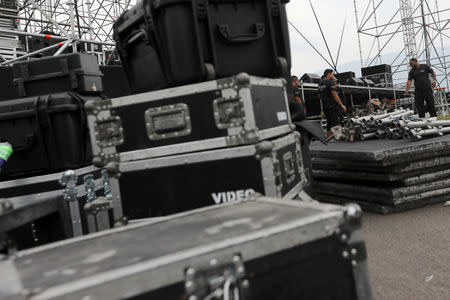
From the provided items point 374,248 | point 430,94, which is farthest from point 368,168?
point 430,94

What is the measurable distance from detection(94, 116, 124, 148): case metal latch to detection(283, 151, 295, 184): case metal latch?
0.96 meters

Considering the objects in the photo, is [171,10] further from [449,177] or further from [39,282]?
[449,177]

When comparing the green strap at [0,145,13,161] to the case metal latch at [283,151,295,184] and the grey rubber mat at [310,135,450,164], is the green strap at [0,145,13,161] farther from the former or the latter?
the grey rubber mat at [310,135,450,164]

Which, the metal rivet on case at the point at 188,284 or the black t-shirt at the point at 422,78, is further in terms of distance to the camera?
the black t-shirt at the point at 422,78

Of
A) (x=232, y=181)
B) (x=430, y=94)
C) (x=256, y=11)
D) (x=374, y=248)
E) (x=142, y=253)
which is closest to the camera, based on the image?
(x=142, y=253)

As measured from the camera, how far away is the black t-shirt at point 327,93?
26.0 ft

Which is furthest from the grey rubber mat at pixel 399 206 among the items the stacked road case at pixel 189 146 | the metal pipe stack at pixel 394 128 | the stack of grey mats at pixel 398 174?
the stacked road case at pixel 189 146

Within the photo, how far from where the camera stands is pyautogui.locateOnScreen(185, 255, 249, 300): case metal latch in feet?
3.35

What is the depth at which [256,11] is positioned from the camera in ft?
8.05

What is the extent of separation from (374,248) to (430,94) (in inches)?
276

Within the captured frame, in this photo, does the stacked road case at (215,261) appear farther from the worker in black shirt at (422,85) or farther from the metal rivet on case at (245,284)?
the worker in black shirt at (422,85)

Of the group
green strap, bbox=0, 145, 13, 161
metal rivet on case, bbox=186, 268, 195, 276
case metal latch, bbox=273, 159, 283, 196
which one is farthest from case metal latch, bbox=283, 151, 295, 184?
green strap, bbox=0, 145, 13, 161

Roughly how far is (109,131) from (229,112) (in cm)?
70

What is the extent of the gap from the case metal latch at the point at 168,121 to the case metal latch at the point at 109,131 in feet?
0.60
